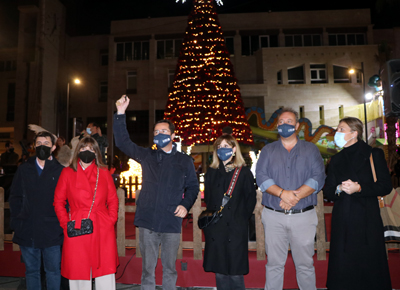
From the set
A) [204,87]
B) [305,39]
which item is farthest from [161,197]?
[305,39]

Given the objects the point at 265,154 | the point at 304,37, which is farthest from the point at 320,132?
the point at 265,154

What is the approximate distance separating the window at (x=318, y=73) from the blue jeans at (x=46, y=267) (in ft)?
98.0

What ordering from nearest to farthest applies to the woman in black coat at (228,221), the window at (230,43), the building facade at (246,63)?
the woman in black coat at (228,221), the building facade at (246,63), the window at (230,43)

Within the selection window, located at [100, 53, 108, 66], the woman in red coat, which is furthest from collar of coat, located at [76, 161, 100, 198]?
window, located at [100, 53, 108, 66]

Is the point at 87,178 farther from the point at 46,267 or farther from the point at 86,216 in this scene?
the point at 46,267

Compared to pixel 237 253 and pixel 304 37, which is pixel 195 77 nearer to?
pixel 237 253

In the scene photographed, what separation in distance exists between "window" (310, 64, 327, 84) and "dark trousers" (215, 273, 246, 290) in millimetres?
29176

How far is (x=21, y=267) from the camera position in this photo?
5.95 metres

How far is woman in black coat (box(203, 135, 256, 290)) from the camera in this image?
166 inches

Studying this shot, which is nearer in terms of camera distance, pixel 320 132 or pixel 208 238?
pixel 208 238

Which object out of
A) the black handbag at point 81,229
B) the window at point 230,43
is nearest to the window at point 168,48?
the window at point 230,43

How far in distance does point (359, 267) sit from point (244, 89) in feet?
84.5

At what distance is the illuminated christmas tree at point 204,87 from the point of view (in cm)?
1415

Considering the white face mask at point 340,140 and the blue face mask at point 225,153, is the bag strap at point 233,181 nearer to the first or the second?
the blue face mask at point 225,153
